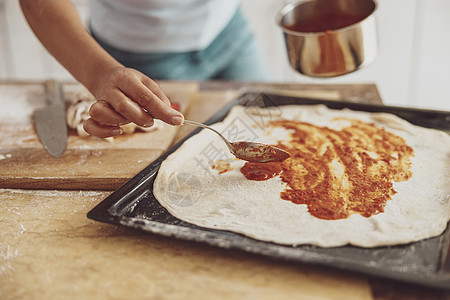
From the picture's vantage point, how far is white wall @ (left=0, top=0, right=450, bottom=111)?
2.86 m

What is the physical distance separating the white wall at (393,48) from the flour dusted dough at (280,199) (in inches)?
67.8

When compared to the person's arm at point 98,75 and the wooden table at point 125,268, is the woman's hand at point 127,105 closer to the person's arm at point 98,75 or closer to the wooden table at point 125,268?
the person's arm at point 98,75

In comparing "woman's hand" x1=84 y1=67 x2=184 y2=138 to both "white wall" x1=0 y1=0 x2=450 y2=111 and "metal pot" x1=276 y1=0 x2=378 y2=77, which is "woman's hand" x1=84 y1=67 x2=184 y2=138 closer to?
"metal pot" x1=276 y1=0 x2=378 y2=77

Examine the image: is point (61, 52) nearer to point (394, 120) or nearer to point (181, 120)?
point (181, 120)

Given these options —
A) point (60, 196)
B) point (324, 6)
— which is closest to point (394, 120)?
point (324, 6)

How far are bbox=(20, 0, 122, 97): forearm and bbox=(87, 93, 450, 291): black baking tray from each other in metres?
0.30

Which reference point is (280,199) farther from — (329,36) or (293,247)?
(329,36)

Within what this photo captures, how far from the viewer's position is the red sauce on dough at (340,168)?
91cm

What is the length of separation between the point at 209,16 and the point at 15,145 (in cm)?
84

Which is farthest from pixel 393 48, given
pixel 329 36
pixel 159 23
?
pixel 329 36

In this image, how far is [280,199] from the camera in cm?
93

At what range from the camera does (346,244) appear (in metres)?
0.77

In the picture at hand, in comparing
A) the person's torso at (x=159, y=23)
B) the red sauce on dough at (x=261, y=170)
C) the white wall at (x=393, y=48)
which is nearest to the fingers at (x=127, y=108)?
the red sauce on dough at (x=261, y=170)

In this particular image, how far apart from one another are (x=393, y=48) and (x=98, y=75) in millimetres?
2432
